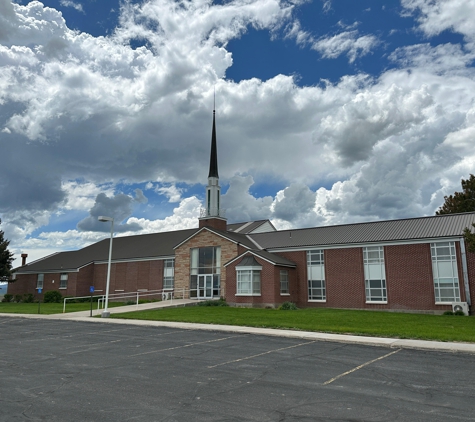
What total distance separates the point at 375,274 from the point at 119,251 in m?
29.8

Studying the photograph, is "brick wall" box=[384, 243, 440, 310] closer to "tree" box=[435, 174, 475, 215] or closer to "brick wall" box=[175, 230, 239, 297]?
"brick wall" box=[175, 230, 239, 297]

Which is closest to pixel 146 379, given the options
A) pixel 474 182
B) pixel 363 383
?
pixel 363 383

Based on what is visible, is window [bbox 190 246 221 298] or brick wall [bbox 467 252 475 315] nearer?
brick wall [bbox 467 252 475 315]

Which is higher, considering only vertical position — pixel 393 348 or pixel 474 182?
pixel 474 182

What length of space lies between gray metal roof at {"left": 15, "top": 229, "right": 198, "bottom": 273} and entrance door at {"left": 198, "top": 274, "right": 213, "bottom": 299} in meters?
5.29

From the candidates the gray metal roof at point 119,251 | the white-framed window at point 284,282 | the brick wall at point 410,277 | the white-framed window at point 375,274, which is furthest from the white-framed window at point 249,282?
the gray metal roof at point 119,251

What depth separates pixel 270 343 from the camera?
14914mm

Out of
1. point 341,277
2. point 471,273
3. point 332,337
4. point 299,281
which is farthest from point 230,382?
point 299,281

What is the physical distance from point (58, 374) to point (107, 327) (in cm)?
1105

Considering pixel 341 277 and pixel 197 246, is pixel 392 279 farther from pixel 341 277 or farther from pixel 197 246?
pixel 197 246

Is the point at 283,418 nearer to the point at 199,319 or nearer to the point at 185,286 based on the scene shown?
the point at 199,319

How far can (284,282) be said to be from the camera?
3391 cm

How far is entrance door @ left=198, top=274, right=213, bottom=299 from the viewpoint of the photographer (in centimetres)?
3838

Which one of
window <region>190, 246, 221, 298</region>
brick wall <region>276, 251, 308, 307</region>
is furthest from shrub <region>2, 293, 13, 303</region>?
brick wall <region>276, 251, 308, 307</region>
